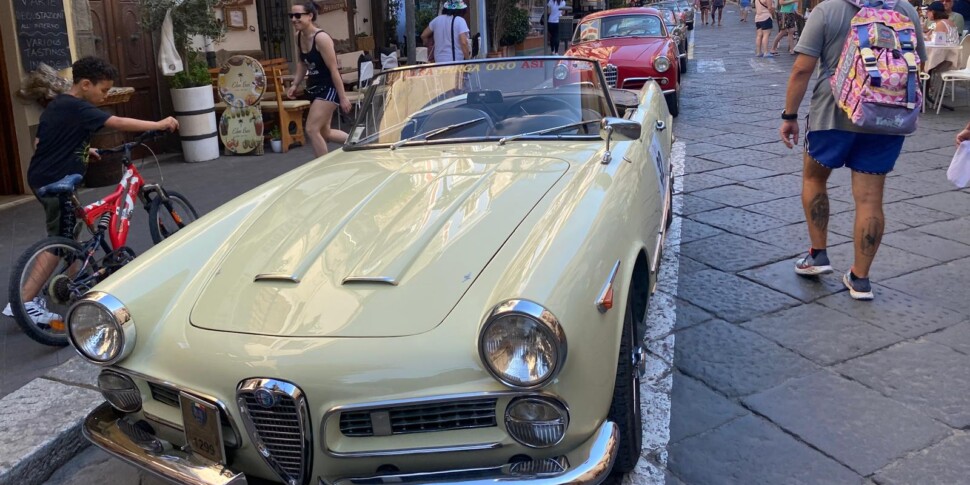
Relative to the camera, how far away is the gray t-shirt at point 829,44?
3.96 m

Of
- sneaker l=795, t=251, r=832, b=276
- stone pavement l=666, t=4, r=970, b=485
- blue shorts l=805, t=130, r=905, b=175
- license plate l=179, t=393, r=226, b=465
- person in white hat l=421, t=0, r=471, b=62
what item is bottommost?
stone pavement l=666, t=4, r=970, b=485

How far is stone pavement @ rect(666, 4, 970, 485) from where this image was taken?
2742 millimetres

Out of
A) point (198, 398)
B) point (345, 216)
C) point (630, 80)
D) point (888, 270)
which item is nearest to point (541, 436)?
point (198, 398)

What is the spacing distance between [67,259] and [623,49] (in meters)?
7.71

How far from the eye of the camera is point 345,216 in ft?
9.30

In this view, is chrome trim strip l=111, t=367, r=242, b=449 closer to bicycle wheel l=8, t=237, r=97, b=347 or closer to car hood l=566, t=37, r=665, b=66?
bicycle wheel l=8, t=237, r=97, b=347

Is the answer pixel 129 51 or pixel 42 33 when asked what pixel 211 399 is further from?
pixel 129 51

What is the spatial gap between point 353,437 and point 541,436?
1.59 ft

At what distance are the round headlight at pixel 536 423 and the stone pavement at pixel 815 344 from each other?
2.54ft

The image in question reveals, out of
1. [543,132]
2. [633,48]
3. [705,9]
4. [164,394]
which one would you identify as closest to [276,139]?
[633,48]

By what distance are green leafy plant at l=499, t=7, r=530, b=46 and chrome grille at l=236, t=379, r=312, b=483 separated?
54.8 feet

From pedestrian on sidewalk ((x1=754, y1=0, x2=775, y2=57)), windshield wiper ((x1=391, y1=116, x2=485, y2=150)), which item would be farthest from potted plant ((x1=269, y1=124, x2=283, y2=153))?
pedestrian on sidewalk ((x1=754, y1=0, x2=775, y2=57))

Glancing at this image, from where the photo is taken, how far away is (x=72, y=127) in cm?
405

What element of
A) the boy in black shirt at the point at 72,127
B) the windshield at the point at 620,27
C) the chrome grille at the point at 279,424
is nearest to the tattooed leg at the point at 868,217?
the chrome grille at the point at 279,424
